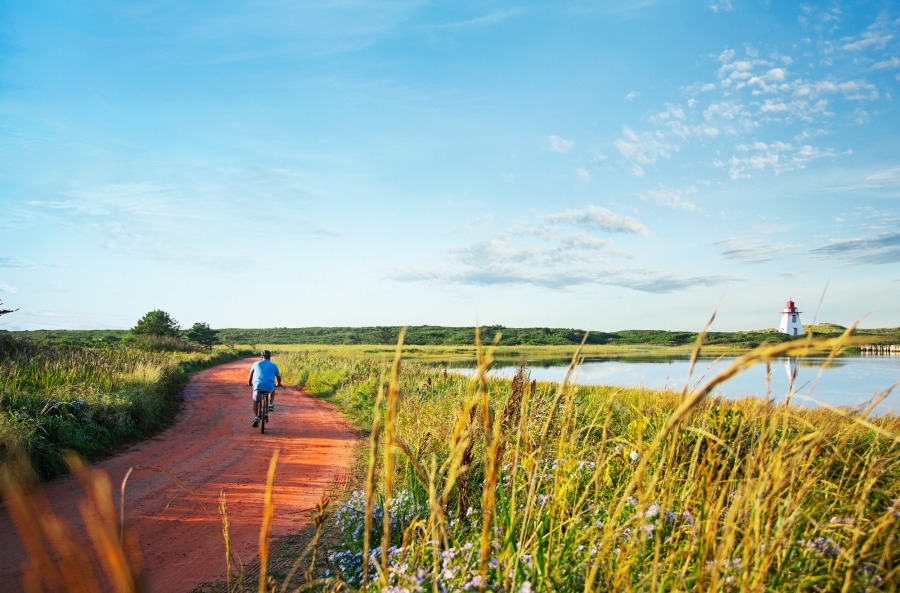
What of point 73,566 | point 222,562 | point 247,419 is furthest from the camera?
point 247,419

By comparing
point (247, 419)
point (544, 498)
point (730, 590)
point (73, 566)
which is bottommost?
point (247, 419)

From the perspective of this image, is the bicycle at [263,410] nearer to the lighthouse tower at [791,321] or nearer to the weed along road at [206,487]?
the weed along road at [206,487]

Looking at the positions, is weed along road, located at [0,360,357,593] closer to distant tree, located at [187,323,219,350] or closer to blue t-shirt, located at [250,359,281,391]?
blue t-shirt, located at [250,359,281,391]

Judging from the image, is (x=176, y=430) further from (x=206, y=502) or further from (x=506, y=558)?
(x=506, y=558)

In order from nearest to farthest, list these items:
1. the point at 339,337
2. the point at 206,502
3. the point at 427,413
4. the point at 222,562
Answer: the point at 222,562
the point at 206,502
the point at 427,413
the point at 339,337

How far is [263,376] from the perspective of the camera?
41.0ft

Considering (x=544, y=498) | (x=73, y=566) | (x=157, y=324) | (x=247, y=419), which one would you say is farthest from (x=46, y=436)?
(x=157, y=324)

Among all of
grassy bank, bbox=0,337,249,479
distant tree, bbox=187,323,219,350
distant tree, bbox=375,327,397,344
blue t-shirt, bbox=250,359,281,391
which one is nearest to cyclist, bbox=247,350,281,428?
blue t-shirt, bbox=250,359,281,391

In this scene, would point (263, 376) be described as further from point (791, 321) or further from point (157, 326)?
point (157, 326)

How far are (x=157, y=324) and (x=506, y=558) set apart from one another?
4991 cm

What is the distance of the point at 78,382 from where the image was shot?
11930 mm

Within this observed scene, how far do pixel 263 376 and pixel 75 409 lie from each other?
368 cm

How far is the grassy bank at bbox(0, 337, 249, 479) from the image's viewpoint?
8.19 m

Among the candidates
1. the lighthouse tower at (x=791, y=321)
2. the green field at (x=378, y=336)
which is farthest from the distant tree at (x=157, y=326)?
the lighthouse tower at (x=791, y=321)
